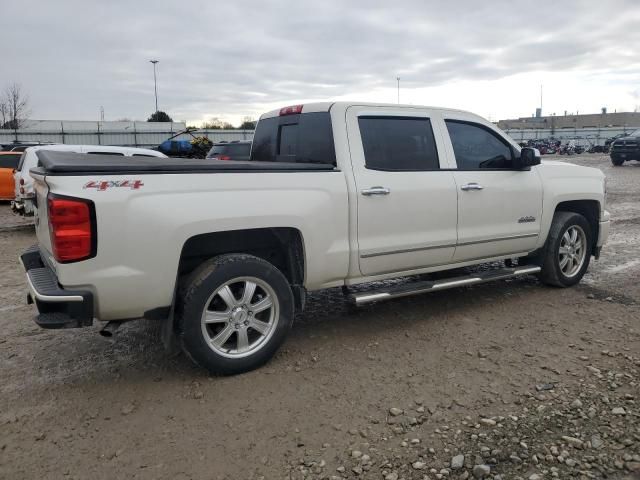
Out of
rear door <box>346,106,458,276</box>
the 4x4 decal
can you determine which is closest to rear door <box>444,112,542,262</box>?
rear door <box>346,106,458,276</box>

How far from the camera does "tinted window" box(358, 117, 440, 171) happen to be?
15.0 feet

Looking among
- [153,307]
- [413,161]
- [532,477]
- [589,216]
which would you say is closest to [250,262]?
[153,307]

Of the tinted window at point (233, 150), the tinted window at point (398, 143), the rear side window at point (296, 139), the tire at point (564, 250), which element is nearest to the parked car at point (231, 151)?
the tinted window at point (233, 150)

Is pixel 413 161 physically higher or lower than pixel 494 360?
higher

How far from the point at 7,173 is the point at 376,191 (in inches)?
525

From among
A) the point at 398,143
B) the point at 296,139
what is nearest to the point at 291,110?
the point at 296,139

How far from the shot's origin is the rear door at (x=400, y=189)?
14.4 feet

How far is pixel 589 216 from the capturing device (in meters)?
6.23

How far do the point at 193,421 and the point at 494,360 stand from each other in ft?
7.38

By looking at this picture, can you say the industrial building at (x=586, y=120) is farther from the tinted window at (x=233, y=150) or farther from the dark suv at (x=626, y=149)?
the tinted window at (x=233, y=150)

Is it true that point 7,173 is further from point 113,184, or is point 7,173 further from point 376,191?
point 376,191

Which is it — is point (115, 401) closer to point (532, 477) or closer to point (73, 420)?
point (73, 420)

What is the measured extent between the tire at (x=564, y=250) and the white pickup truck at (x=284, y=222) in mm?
23

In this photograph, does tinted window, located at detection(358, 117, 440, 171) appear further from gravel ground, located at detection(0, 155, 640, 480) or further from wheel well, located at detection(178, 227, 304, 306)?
gravel ground, located at detection(0, 155, 640, 480)
